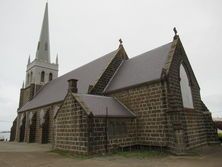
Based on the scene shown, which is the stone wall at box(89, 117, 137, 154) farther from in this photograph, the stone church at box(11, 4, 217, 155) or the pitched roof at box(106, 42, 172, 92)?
the pitched roof at box(106, 42, 172, 92)

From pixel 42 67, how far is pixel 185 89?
29.7 metres

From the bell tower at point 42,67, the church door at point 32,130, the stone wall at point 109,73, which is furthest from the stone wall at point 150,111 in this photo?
the bell tower at point 42,67

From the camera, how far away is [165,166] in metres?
9.24

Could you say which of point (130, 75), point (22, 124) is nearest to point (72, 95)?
point (130, 75)

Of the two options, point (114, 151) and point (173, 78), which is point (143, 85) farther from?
point (114, 151)

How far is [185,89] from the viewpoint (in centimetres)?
1742

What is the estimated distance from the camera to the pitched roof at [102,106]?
14.2m

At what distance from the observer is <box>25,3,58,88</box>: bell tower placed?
38297mm

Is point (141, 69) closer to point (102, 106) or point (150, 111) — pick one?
point (150, 111)

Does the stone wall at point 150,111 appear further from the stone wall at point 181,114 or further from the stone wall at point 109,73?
the stone wall at point 109,73

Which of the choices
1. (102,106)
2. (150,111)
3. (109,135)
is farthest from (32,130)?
(150,111)

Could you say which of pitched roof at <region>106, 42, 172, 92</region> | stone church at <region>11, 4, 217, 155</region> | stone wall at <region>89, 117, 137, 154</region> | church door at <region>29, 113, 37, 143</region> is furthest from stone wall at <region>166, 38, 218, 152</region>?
church door at <region>29, 113, 37, 143</region>

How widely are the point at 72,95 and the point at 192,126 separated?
399 inches

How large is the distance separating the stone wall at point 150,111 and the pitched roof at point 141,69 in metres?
0.79
